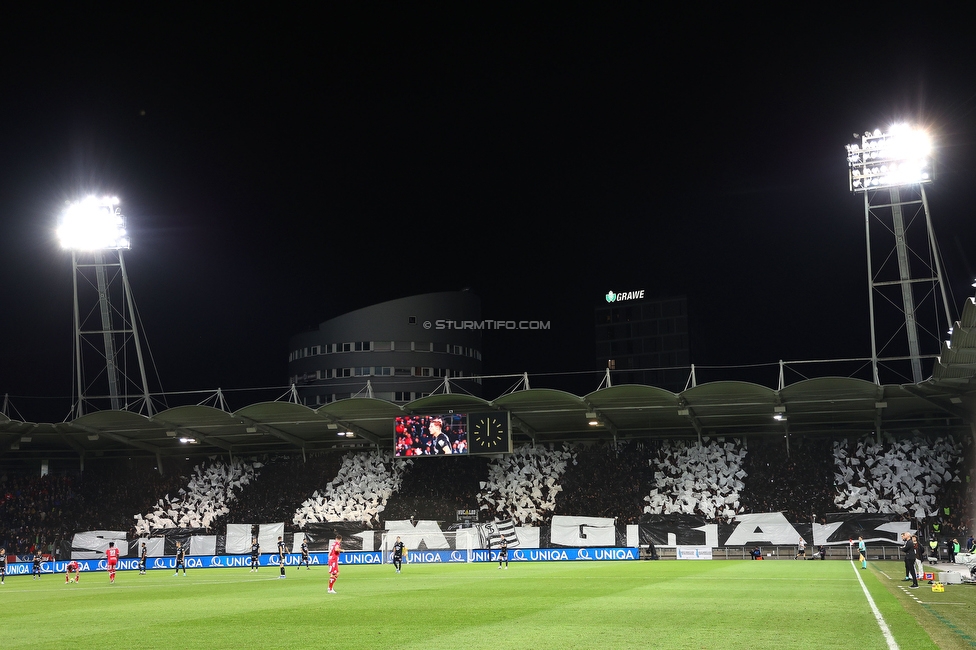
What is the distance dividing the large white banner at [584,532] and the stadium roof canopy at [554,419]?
19.5ft

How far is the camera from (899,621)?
15.2 meters

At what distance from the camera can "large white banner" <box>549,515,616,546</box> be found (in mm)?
50125

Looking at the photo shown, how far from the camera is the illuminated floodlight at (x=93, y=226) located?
5122 centimetres

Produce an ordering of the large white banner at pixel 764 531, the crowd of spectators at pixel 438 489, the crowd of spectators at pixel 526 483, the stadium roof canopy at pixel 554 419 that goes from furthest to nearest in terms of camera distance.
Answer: the crowd of spectators at pixel 438 489 → the crowd of spectators at pixel 526 483 → the large white banner at pixel 764 531 → the stadium roof canopy at pixel 554 419

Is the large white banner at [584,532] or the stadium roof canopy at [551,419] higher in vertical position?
the stadium roof canopy at [551,419]

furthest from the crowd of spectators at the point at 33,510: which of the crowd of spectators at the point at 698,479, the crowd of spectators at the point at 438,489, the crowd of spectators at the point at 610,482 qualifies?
the crowd of spectators at the point at 698,479

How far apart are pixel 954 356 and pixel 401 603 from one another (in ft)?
78.8

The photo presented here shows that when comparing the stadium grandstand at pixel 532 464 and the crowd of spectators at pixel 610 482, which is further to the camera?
the crowd of spectators at pixel 610 482

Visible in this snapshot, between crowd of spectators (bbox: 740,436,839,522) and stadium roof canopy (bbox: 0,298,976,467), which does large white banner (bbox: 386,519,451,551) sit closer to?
stadium roof canopy (bbox: 0,298,976,467)

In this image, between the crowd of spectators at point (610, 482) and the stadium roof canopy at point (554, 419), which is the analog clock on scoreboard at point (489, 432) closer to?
the stadium roof canopy at point (554, 419)

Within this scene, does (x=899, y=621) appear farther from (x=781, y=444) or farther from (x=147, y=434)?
(x=147, y=434)

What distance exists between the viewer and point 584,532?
5066 cm

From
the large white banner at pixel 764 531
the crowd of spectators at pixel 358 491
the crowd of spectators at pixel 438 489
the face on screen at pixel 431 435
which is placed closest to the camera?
the large white banner at pixel 764 531

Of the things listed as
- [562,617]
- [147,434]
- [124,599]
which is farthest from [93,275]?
[562,617]
